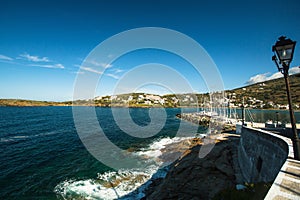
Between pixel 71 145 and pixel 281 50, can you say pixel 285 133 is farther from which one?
pixel 71 145

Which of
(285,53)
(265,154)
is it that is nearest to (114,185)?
(265,154)

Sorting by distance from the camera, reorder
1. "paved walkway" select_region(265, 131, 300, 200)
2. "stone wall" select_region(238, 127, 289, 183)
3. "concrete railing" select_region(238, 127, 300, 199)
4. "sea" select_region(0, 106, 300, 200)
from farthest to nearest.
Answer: "sea" select_region(0, 106, 300, 200) < "stone wall" select_region(238, 127, 289, 183) < "concrete railing" select_region(238, 127, 300, 199) < "paved walkway" select_region(265, 131, 300, 200)

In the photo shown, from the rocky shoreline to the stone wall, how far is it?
7.72ft

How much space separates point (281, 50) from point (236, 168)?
39.3 ft

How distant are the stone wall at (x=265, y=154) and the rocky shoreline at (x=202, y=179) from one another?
7.72ft

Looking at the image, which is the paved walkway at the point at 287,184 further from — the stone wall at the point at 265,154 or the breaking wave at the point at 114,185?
the breaking wave at the point at 114,185

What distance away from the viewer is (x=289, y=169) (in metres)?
5.04

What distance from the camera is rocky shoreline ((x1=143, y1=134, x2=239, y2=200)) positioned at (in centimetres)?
1183

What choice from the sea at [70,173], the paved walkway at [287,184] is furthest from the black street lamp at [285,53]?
the sea at [70,173]

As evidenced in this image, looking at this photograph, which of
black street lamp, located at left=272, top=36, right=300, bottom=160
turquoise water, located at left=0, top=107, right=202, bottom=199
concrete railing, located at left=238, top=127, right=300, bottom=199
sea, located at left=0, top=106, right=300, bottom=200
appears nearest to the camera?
concrete railing, located at left=238, top=127, right=300, bottom=199

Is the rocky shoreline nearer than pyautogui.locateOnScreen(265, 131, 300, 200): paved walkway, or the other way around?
pyautogui.locateOnScreen(265, 131, 300, 200): paved walkway

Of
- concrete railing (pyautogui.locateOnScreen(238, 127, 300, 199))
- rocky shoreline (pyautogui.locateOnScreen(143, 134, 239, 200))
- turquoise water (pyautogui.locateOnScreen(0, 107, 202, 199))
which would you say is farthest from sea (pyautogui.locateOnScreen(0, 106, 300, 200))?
concrete railing (pyautogui.locateOnScreen(238, 127, 300, 199))

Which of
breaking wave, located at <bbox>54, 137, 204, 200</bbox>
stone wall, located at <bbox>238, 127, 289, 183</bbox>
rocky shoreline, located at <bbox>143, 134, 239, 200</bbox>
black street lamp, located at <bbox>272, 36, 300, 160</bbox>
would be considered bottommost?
breaking wave, located at <bbox>54, 137, 204, 200</bbox>

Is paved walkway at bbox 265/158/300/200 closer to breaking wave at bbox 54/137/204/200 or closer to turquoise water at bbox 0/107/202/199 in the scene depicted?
breaking wave at bbox 54/137/204/200
